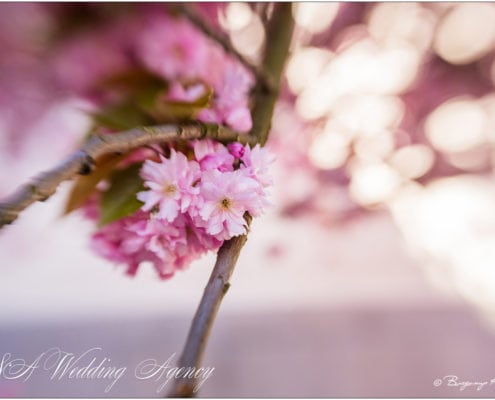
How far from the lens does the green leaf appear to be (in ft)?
1.74

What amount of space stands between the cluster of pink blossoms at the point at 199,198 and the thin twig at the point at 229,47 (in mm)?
178

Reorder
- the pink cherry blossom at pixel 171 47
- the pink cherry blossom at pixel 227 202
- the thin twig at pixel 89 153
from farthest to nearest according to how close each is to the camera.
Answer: the pink cherry blossom at pixel 171 47
the pink cherry blossom at pixel 227 202
the thin twig at pixel 89 153

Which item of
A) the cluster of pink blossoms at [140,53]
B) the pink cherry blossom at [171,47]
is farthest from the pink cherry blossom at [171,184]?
the pink cherry blossom at [171,47]

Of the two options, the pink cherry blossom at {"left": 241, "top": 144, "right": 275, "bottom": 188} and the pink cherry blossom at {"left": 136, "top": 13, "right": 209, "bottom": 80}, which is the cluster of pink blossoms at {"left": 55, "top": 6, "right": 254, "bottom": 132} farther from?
the pink cherry blossom at {"left": 241, "top": 144, "right": 275, "bottom": 188}

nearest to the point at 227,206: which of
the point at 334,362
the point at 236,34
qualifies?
the point at 236,34

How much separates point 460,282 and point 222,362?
116 cm

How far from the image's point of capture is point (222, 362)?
2.46 meters

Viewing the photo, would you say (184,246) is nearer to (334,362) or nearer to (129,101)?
(129,101)

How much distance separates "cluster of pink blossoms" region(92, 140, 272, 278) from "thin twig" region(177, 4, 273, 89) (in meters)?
0.18

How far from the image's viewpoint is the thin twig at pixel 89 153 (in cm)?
31

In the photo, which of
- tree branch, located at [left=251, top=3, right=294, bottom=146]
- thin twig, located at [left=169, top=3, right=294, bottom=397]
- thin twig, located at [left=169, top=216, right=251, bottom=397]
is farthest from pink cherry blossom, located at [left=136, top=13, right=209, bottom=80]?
thin twig, located at [left=169, top=216, right=251, bottom=397]

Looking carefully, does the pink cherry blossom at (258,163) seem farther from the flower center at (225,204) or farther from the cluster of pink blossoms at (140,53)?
the cluster of pink blossoms at (140,53)

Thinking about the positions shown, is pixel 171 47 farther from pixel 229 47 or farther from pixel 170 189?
pixel 170 189

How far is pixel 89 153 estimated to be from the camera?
0.35 meters
